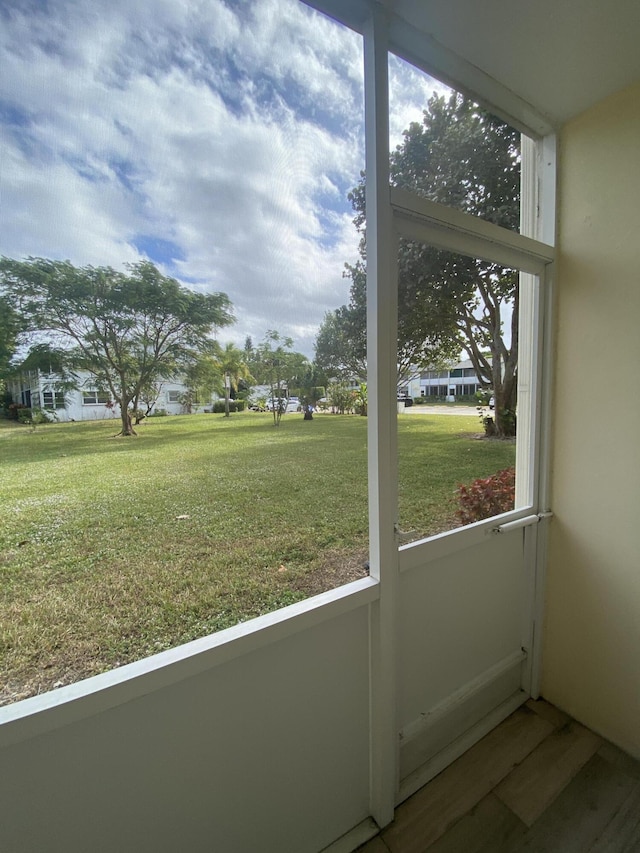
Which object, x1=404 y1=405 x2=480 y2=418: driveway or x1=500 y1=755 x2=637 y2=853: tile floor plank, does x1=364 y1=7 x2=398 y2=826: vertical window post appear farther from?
x1=500 y1=755 x2=637 y2=853: tile floor plank

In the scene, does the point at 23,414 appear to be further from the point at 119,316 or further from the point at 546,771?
the point at 546,771

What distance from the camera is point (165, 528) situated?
82cm

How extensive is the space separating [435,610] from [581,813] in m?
0.79

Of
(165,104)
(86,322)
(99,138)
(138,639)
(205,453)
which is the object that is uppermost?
(165,104)

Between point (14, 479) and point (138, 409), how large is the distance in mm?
261

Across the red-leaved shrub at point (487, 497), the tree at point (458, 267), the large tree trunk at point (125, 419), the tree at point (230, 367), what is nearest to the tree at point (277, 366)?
the tree at point (230, 367)

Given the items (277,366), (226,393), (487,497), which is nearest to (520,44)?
(277,366)

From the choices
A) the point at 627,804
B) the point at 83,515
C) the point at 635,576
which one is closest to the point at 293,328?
the point at 83,515

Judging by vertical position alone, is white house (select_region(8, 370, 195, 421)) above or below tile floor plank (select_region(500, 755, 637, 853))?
above

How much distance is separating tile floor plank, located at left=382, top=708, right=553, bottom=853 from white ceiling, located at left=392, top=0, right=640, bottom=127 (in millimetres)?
2475

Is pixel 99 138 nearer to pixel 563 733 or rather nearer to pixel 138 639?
pixel 138 639

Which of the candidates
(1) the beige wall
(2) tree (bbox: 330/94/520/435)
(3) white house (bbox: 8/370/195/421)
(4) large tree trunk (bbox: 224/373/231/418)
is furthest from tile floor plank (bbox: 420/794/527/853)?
(3) white house (bbox: 8/370/195/421)

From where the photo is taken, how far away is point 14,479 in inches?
26.8

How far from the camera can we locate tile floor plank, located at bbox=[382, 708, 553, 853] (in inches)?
44.2
